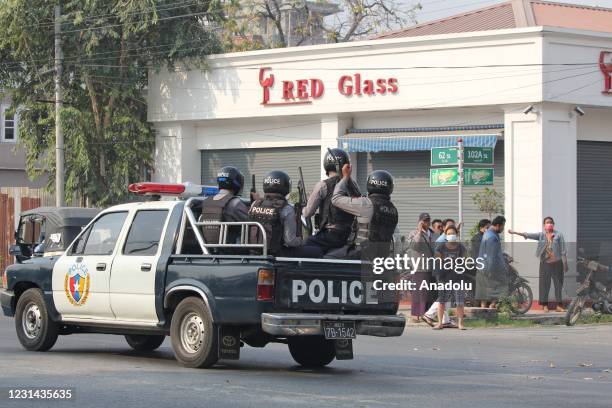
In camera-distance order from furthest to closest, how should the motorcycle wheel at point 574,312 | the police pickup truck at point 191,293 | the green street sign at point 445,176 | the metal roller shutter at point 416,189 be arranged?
the metal roller shutter at point 416,189, the green street sign at point 445,176, the motorcycle wheel at point 574,312, the police pickup truck at point 191,293

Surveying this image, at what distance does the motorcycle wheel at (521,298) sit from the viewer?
22094 millimetres

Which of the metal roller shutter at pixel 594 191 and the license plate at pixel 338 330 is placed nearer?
the license plate at pixel 338 330

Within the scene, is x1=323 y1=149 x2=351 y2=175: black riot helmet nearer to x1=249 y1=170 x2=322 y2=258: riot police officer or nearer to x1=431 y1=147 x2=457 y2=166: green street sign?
x1=249 y1=170 x2=322 y2=258: riot police officer

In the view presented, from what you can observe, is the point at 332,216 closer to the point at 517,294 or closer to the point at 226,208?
the point at 226,208

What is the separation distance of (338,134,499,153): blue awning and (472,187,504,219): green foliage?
114 centimetres

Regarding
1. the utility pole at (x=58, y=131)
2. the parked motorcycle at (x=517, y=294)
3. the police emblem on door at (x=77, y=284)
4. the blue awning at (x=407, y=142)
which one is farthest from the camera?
the utility pole at (x=58, y=131)

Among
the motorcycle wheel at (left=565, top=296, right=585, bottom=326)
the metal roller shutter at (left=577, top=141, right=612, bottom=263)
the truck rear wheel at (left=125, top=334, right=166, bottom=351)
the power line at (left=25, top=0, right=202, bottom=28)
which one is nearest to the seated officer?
the truck rear wheel at (left=125, top=334, right=166, bottom=351)

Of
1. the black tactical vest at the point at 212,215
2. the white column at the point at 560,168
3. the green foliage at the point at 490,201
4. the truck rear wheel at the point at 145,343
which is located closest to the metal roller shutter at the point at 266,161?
the green foliage at the point at 490,201

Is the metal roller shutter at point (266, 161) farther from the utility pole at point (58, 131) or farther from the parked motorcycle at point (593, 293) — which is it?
the parked motorcycle at point (593, 293)

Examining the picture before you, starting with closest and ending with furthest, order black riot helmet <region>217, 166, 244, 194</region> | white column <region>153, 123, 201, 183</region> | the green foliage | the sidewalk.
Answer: black riot helmet <region>217, 166, 244, 194</region> < the sidewalk < the green foliage < white column <region>153, 123, 201, 183</region>

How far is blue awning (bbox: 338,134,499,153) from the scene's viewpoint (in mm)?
27594

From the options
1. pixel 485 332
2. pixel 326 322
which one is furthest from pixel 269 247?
pixel 485 332

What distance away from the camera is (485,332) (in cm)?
1977

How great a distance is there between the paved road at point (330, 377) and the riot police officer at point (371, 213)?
1333mm
